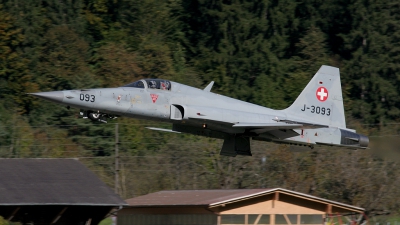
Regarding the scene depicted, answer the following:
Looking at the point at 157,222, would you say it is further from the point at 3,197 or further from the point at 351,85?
the point at 351,85

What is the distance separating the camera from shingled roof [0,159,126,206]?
1841 cm

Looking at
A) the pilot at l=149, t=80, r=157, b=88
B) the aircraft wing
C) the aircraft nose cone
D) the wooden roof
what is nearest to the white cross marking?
the aircraft wing

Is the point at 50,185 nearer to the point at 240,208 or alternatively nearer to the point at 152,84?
the point at 152,84

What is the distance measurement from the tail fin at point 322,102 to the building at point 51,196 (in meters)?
6.38

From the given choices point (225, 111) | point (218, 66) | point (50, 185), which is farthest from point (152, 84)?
point (218, 66)

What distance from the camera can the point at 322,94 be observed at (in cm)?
2367

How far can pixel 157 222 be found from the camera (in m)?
21.7

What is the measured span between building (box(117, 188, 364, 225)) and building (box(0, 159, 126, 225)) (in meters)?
2.26

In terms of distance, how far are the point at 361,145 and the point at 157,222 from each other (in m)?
5.93

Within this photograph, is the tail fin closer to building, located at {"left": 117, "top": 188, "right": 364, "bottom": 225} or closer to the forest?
building, located at {"left": 117, "top": 188, "right": 364, "bottom": 225}

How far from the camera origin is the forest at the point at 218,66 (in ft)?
98.7

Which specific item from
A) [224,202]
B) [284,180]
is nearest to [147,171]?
[284,180]

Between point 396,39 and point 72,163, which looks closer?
point 72,163

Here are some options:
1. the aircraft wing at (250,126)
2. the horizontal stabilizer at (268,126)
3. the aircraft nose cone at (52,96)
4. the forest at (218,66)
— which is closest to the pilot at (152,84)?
the aircraft wing at (250,126)
